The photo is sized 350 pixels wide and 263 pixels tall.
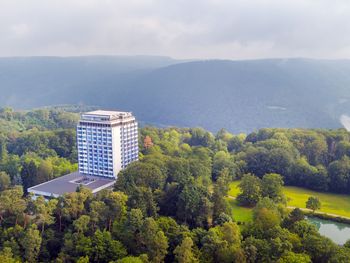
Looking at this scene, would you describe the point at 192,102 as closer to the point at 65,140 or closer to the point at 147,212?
the point at 65,140

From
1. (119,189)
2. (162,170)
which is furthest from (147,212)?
(162,170)

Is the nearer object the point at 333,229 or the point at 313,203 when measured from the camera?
the point at 333,229

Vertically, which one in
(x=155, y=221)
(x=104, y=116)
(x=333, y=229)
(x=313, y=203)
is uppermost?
(x=104, y=116)

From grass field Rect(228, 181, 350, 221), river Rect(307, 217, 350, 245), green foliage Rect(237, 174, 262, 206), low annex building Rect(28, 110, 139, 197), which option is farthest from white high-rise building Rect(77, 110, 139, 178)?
river Rect(307, 217, 350, 245)

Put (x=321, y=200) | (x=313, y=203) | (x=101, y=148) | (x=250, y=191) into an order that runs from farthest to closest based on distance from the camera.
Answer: (x=321, y=200) → (x=101, y=148) → (x=250, y=191) → (x=313, y=203)

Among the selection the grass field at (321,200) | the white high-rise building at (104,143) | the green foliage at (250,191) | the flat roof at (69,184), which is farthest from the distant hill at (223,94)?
the flat roof at (69,184)

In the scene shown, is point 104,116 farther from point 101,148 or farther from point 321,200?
point 321,200

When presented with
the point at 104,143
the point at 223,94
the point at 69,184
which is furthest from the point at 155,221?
the point at 223,94
